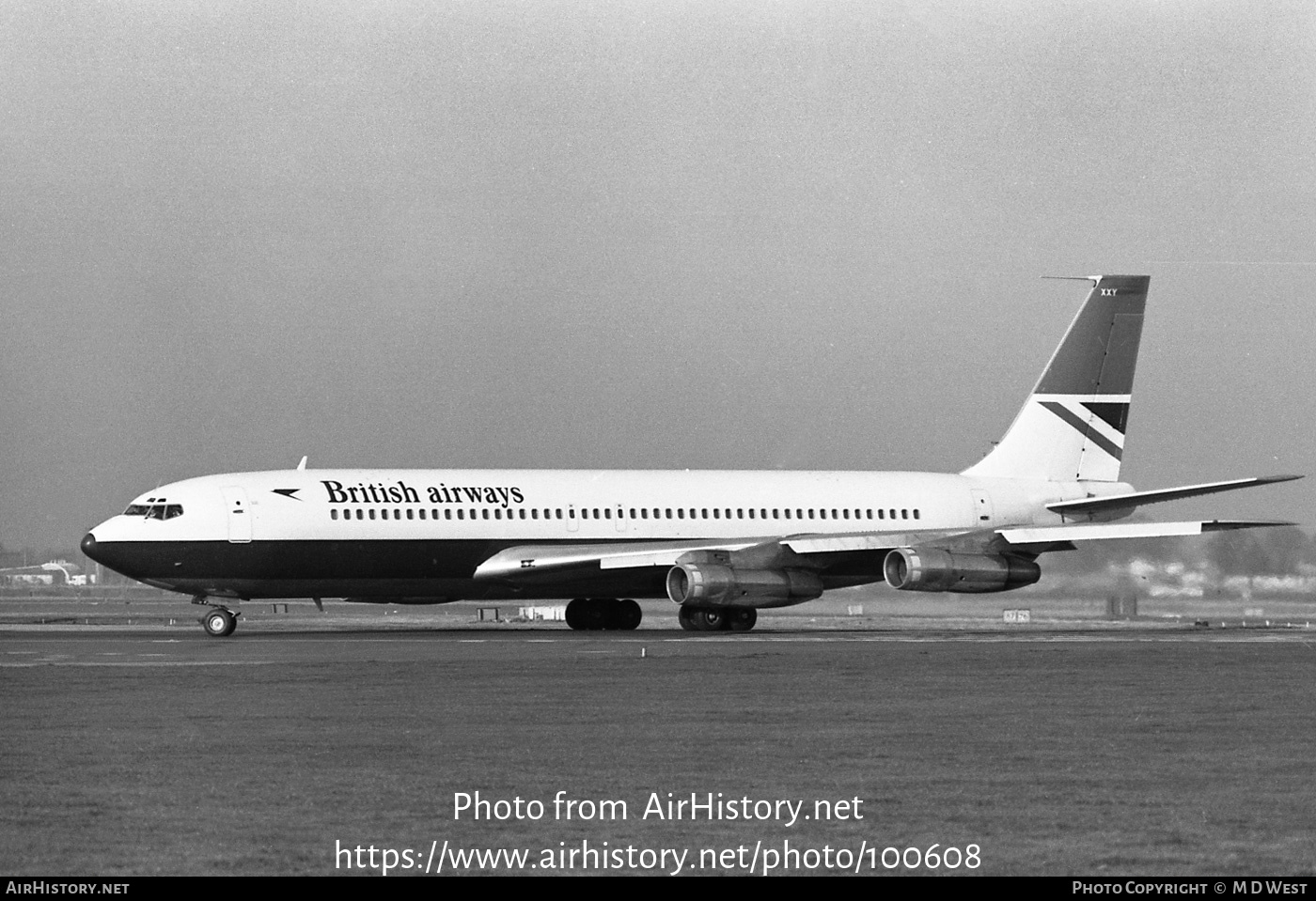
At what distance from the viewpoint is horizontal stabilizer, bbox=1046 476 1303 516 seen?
167 feet

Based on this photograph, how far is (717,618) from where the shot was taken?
52750mm

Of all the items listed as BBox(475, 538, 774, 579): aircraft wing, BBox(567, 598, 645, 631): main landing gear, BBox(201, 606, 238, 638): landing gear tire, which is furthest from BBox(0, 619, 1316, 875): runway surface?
BBox(567, 598, 645, 631): main landing gear

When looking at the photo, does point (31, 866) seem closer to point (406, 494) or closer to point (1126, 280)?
point (406, 494)

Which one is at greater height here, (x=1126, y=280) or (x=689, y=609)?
(x=1126, y=280)

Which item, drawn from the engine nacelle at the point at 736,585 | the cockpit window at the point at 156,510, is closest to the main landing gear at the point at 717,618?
the engine nacelle at the point at 736,585

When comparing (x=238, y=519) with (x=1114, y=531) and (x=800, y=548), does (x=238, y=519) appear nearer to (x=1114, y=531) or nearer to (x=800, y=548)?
(x=800, y=548)

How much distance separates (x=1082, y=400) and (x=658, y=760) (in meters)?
43.0

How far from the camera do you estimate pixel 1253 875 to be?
12688 millimetres

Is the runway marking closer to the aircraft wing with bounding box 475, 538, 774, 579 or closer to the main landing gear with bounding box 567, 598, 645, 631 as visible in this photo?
the aircraft wing with bounding box 475, 538, 774, 579

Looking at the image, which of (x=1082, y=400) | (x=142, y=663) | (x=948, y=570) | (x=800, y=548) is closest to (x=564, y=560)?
(x=800, y=548)

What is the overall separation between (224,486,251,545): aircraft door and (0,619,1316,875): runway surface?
11707 mm

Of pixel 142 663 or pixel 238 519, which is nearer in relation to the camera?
pixel 142 663

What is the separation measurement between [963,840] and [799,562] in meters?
38.5

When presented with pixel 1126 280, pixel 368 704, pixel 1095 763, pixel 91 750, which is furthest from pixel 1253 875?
pixel 1126 280
